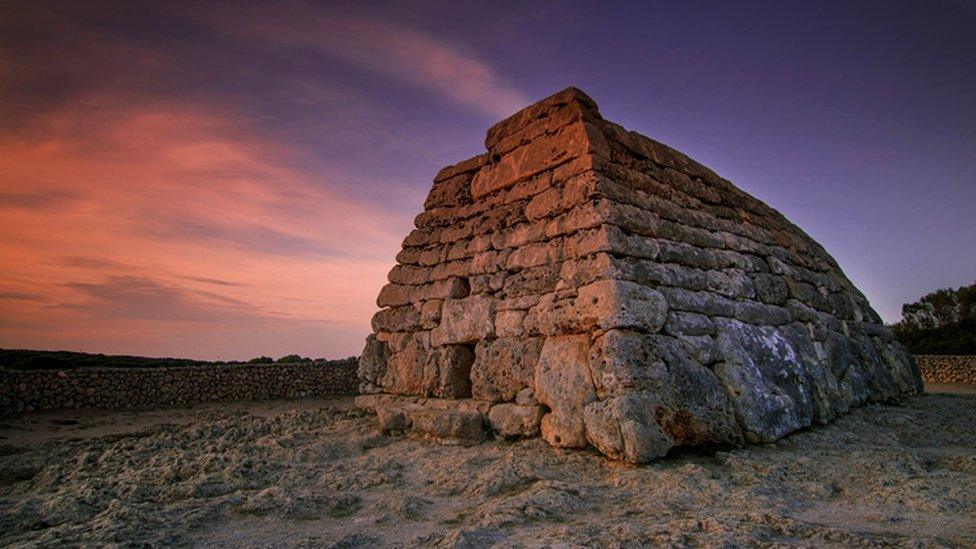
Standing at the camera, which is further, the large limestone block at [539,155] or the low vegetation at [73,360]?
the low vegetation at [73,360]

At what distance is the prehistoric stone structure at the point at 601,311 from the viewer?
4387 mm

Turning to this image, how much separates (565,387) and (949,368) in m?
24.3

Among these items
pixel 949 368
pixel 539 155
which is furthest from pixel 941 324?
pixel 539 155

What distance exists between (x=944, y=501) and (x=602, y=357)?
228cm

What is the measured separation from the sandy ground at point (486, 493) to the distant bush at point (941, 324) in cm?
2650

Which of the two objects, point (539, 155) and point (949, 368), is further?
point (949, 368)

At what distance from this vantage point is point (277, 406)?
15656mm

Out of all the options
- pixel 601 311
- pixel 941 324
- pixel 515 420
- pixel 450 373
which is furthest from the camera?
pixel 941 324

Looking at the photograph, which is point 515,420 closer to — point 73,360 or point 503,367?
point 503,367

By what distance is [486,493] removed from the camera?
3.60 metres

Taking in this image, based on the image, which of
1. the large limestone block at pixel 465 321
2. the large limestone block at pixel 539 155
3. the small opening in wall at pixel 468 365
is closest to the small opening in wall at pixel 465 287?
the large limestone block at pixel 465 321

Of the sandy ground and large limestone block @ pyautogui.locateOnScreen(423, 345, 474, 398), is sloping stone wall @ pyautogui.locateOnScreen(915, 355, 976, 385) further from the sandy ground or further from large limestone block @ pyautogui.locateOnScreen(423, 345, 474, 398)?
large limestone block @ pyautogui.locateOnScreen(423, 345, 474, 398)

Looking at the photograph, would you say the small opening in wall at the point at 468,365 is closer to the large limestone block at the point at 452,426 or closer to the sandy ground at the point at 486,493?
the large limestone block at the point at 452,426

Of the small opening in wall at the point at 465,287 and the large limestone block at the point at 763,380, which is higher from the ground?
the small opening in wall at the point at 465,287
